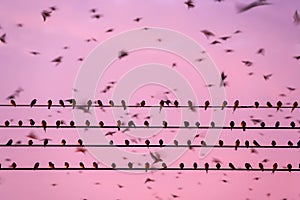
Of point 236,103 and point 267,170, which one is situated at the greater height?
point 236,103

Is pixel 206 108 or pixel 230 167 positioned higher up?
pixel 206 108

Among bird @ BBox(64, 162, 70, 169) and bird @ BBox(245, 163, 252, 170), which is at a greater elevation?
bird @ BBox(64, 162, 70, 169)

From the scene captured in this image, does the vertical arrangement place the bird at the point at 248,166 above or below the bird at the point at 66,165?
below

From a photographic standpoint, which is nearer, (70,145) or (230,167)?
(70,145)

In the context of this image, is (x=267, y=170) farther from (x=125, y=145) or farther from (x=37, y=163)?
(x=37, y=163)

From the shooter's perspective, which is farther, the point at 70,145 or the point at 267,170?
the point at 267,170

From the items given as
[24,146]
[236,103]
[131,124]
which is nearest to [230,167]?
[236,103]

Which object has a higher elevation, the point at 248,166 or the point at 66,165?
the point at 66,165

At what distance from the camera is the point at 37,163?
32.5 feet

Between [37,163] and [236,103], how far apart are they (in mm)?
4123

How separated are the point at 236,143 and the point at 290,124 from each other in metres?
1.12

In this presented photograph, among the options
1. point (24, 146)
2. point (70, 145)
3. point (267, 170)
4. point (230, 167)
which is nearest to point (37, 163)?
point (24, 146)

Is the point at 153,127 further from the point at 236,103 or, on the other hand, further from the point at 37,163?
the point at 37,163

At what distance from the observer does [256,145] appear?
9.70 meters
